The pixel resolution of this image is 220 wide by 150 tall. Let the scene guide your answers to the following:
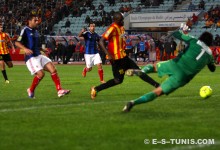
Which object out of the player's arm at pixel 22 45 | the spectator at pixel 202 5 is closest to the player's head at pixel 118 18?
the player's arm at pixel 22 45

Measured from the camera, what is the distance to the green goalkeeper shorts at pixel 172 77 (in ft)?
33.1

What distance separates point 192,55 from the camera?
33.6 ft

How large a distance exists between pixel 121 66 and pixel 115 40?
0.81 m

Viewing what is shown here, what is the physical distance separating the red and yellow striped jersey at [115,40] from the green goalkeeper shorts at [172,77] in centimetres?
348

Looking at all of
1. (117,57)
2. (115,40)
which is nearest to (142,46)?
(115,40)

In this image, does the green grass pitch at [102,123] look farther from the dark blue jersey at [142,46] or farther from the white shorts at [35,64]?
the dark blue jersey at [142,46]

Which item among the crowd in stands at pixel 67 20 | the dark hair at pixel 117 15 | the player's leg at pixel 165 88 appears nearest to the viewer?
the player's leg at pixel 165 88

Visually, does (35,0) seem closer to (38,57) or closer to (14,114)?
(38,57)

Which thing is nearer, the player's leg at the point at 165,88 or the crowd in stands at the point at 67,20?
the player's leg at the point at 165,88

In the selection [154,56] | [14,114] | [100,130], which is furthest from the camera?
[154,56]

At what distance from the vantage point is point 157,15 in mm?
48750

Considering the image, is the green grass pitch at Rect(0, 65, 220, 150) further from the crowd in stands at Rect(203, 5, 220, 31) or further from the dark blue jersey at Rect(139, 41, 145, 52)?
the dark blue jersey at Rect(139, 41, 145, 52)

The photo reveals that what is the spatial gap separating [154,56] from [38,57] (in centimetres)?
3337

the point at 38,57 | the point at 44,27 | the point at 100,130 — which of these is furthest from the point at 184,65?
the point at 44,27
